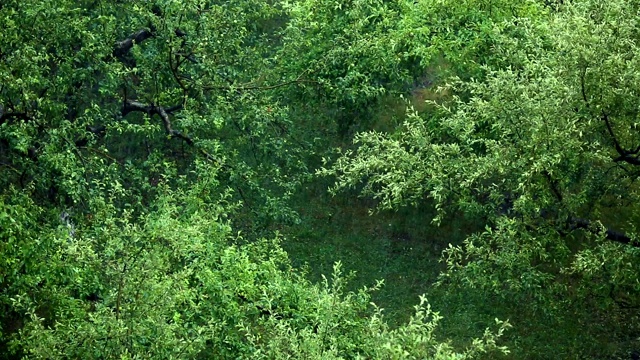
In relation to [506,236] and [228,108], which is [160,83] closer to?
[228,108]

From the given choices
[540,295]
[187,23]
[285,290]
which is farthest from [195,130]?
[540,295]

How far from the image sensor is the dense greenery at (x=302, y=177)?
A: 54.1 ft

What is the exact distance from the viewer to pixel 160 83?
82.5 feet

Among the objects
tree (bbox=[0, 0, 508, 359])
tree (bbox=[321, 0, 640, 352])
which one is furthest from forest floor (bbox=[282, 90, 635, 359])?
tree (bbox=[321, 0, 640, 352])

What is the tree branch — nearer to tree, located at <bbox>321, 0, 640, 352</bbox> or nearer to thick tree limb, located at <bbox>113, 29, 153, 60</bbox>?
thick tree limb, located at <bbox>113, 29, 153, 60</bbox>

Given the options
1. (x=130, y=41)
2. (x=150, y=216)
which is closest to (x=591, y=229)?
(x=150, y=216)

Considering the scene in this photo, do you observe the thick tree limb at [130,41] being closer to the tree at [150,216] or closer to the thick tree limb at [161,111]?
the tree at [150,216]

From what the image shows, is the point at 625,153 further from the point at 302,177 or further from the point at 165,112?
the point at 165,112

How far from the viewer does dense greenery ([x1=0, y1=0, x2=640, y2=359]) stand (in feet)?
54.1

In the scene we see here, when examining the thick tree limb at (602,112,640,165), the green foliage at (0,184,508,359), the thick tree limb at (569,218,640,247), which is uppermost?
the thick tree limb at (602,112,640,165)

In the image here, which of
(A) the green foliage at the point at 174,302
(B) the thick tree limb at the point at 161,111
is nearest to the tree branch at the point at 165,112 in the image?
(B) the thick tree limb at the point at 161,111

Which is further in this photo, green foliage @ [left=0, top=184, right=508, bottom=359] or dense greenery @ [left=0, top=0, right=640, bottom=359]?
dense greenery @ [left=0, top=0, right=640, bottom=359]

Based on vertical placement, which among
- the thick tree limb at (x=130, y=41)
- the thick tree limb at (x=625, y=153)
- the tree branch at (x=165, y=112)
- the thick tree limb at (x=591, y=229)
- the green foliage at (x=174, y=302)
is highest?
the thick tree limb at (x=130, y=41)

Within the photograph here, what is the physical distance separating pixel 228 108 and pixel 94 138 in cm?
384
